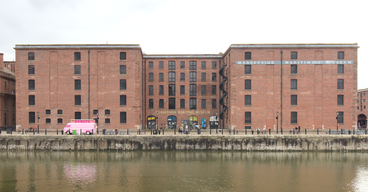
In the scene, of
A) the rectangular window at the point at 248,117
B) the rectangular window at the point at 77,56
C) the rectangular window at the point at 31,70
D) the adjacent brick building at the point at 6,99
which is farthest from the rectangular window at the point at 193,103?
the adjacent brick building at the point at 6,99

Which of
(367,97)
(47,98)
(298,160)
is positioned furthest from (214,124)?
(367,97)

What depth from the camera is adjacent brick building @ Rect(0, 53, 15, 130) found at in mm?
43062

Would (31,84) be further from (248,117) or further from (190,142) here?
(248,117)

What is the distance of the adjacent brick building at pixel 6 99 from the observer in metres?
43.1

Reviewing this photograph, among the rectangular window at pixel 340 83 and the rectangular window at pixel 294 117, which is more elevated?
the rectangular window at pixel 340 83

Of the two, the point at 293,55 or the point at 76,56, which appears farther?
the point at 76,56

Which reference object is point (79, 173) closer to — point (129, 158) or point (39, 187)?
point (39, 187)

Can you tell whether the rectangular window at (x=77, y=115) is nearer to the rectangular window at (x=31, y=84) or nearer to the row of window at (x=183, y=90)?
the rectangular window at (x=31, y=84)

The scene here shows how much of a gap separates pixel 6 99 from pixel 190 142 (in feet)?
119

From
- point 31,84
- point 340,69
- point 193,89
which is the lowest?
point 193,89

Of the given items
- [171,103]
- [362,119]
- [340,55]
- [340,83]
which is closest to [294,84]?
[340,83]

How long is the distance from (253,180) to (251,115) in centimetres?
2130

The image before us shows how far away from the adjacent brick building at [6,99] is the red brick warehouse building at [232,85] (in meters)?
5.78

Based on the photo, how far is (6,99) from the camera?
44562mm
